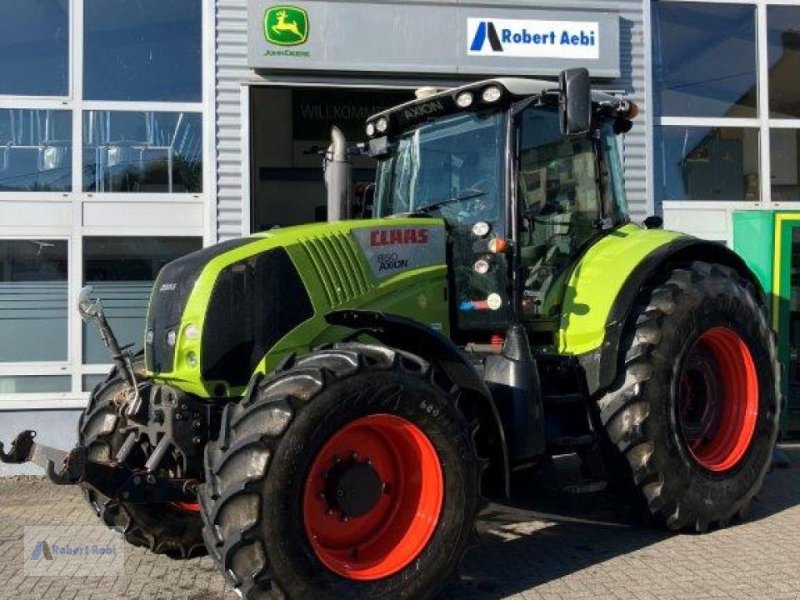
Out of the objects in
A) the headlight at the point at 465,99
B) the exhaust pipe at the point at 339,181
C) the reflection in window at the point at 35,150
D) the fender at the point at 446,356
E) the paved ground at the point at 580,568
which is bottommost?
the paved ground at the point at 580,568

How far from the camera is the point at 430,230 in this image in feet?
16.2

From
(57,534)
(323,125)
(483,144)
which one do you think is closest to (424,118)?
(483,144)

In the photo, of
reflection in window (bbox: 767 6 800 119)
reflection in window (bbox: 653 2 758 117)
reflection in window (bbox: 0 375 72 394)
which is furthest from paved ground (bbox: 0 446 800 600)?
reflection in window (bbox: 767 6 800 119)

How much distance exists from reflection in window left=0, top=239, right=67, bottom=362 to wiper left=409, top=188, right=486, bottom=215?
14.6 ft

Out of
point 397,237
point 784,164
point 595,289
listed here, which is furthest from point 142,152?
point 784,164

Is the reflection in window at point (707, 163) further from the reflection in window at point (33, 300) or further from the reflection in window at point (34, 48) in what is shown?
the reflection in window at point (33, 300)

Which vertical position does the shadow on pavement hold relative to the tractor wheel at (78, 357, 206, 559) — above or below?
below

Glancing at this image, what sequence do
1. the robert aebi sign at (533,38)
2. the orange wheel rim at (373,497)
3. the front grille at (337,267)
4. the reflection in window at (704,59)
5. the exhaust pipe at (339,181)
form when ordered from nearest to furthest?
the orange wheel rim at (373,497) → the front grille at (337,267) → the exhaust pipe at (339,181) → the robert aebi sign at (533,38) → the reflection in window at (704,59)

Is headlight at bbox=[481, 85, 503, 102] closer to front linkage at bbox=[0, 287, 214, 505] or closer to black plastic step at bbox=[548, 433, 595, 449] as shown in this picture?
black plastic step at bbox=[548, 433, 595, 449]

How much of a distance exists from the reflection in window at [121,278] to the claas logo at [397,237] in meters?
4.23

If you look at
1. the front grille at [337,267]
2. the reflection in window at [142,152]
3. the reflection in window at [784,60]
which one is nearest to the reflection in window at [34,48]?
the reflection in window at [142,152]

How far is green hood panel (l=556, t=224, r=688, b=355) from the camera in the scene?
5.12 m

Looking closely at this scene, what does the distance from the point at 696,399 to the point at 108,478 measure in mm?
3595

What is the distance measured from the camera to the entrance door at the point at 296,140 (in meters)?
10.9
